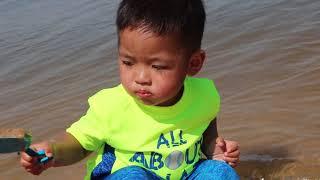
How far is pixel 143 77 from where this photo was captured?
7.06 ft

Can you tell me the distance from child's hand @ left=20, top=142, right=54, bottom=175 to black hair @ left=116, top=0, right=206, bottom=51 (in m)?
0.54

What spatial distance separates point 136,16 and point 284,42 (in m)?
2.94

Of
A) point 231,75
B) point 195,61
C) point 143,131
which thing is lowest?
point 231,75

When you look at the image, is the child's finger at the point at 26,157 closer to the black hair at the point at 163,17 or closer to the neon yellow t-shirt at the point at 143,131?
the neon yellow t-shirt at the point at 143,131

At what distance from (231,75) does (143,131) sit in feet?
6.93

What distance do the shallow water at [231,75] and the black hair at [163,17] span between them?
1.30 m

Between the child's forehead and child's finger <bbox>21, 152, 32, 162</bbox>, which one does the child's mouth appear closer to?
the child's forehead

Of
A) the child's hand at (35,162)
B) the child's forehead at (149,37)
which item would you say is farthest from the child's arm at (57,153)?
the child's forehead at (149,37)

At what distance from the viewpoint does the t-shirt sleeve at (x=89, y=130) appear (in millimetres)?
2258

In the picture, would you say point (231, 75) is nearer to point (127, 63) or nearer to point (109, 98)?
point (109, 98)

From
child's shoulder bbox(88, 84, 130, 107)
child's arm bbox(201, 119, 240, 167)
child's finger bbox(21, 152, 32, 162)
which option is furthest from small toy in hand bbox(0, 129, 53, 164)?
child's arm bbox(201, 119, 240, 167)

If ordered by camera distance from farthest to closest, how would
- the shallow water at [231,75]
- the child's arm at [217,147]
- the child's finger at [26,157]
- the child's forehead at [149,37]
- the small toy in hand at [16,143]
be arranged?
the shallow water at [231,75]
the child's arm at [217,147]
the child's forehead at [149,37]
the child's finger at [26,157]
the small toy in hand at [16,143]

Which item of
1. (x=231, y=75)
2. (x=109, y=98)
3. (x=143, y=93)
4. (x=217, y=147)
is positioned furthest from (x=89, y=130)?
(x=231, y=75)

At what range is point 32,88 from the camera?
16.2ft
